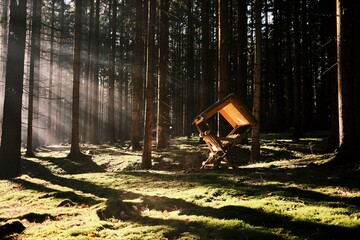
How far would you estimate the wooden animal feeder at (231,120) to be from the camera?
1117 cm

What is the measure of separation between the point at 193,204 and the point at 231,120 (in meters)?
6.83

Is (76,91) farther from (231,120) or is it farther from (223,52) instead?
(231,120)

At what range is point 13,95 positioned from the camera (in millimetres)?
12898

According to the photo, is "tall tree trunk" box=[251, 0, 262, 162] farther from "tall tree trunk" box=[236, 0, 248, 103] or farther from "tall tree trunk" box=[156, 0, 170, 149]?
"tall tree trunk" box=[156, 0, 170, 149]

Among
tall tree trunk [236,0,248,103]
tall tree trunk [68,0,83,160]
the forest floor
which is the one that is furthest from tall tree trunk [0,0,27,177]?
tall tree trunk [236,0,248,103]

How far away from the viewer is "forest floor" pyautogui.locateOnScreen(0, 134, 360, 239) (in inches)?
204

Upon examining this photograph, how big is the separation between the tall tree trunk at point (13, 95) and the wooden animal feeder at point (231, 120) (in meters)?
7.78

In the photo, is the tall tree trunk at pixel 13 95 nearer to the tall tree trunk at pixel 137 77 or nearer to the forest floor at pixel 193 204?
the forest floor at pixel 193 204

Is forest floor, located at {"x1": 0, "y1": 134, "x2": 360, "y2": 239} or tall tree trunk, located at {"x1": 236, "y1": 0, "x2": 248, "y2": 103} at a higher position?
tall tree trunk, located at {"x1": 236, "y1": 0, "x2": 248, "y2": 103}

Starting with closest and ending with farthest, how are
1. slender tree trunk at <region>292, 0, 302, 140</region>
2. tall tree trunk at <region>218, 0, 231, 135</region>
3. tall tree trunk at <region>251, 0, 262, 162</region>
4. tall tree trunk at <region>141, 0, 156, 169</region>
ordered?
tall tree trunk at <region>141, 0, 156, 169</region>
tall tree trunk at <region>251, 0, 262, 162</region>
tall tree trunk at <region>218, 0, 231, 135</region>
slender tree trunk at <region>292, 0, 302, 140</region>

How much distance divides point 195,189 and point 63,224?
3768 millimetres

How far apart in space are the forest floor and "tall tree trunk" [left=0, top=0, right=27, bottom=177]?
1056 mm

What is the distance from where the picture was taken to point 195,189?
8570mm

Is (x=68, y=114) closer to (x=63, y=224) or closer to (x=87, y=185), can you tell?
(x=87, y=185)
